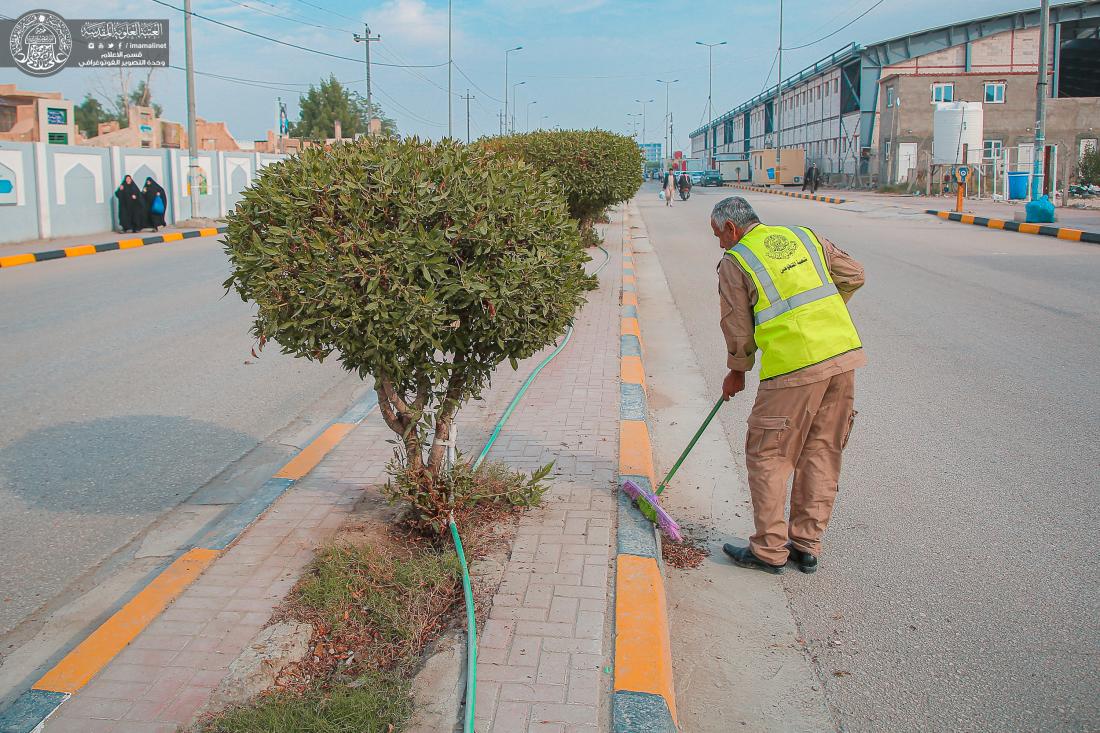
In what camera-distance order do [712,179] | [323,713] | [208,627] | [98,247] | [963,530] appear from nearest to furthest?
[323,713]
[208,627]
[963,530]
[98,247]
[712,179]

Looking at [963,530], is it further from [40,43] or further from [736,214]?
[40,43]

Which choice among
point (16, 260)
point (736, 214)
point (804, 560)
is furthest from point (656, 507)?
point (16, 260)

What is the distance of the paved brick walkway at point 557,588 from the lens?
119 inches

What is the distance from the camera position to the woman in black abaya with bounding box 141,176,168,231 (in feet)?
83.6

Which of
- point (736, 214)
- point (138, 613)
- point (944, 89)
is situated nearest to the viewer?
point (138, 613)

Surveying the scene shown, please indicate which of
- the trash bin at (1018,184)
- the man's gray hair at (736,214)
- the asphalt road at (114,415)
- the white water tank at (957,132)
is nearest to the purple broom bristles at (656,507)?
the man's gray hair at (736,214)

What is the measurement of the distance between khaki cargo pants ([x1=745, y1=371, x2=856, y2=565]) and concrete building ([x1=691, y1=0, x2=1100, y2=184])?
118 ft

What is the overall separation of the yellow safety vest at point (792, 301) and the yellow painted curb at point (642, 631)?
1.05 meters

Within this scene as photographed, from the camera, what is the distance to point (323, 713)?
9.82 ft

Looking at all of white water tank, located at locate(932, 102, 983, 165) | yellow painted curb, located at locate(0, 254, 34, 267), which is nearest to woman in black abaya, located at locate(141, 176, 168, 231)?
yellow painted curb, located at locate(0, 254, 34, 267)

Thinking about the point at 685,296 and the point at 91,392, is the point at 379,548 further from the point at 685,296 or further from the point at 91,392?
the point at 685,296

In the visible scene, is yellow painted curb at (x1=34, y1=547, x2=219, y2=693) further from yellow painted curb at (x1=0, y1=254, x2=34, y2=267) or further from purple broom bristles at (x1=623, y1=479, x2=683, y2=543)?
yellow painted curb at (x1=0, y1=254, x2=34, y2=267)

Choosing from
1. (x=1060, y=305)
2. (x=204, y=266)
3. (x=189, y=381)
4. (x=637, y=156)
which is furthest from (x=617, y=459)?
(x=204, y=266)

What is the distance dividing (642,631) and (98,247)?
21.1 metres
